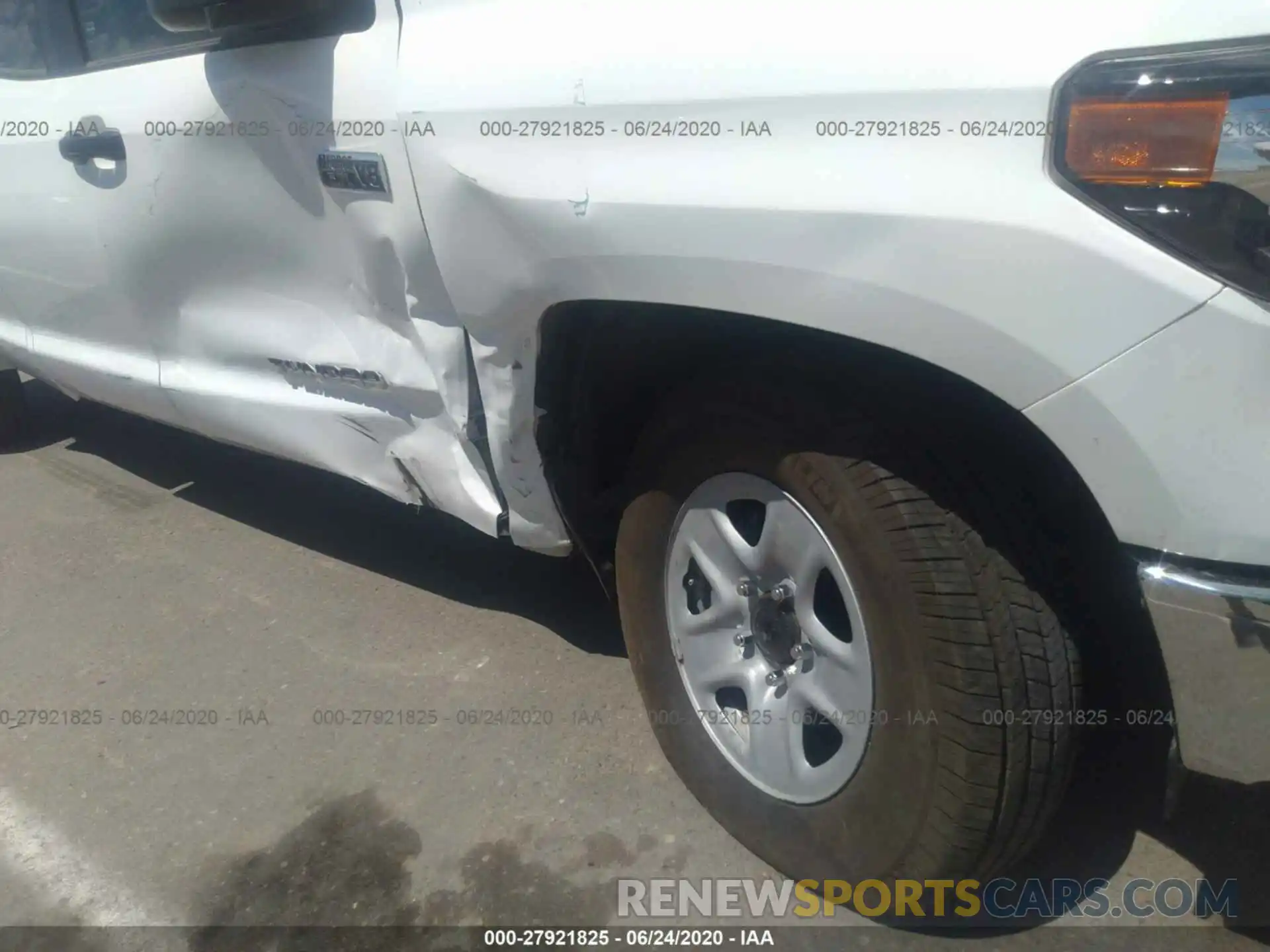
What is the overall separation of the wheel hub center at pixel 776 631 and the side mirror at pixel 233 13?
140 centimetres

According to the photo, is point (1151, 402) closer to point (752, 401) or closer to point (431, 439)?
point (752, 401)

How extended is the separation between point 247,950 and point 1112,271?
184 centimetres

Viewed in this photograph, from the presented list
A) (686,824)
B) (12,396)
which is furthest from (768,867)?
(12,396)

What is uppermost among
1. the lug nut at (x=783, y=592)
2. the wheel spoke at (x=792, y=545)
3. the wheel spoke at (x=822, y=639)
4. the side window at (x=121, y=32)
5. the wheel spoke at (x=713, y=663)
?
the side window at (x=121, y=32)

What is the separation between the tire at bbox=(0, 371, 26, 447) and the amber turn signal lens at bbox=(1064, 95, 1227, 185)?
4.47m

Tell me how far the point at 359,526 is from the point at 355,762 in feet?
4.07

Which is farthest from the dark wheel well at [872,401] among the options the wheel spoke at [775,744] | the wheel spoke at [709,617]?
the wheel spoke at [775,744]

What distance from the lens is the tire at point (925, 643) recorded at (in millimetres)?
1494

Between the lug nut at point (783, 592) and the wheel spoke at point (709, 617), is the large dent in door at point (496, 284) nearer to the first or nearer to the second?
the wheel spoke at point (709, 617)

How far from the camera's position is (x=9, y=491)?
4.04m

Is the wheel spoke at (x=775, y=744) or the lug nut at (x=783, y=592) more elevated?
the lug nut at (x=783, y=592)

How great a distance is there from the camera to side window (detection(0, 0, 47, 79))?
296 cm

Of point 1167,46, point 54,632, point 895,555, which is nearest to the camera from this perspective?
point 1167,46

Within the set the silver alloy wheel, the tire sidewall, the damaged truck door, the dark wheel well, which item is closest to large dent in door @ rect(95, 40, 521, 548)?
the damaged truck door
